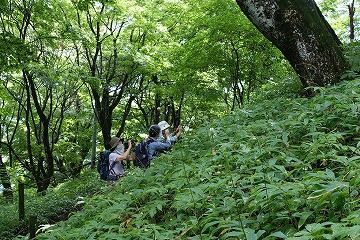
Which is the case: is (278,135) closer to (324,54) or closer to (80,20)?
(324,54)

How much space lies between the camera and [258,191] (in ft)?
7.68

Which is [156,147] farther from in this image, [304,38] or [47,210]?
[47,210]

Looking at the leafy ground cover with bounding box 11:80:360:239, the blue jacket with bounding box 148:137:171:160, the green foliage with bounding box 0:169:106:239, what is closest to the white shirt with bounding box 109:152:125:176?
the blue jacket with bounding box 148:137:171:160

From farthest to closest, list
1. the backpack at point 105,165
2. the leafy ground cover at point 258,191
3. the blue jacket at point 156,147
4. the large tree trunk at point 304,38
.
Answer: the backpack at point 105,165, the blue jacket at point 156,147, the large tree trunk at point 304,38, the leafy ground cover at point 258,191

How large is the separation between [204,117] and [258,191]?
9.37 feet

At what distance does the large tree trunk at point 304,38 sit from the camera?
5434mm

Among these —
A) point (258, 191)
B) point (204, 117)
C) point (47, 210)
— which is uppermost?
point (204, 117)

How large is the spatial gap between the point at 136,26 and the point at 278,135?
39.9ft

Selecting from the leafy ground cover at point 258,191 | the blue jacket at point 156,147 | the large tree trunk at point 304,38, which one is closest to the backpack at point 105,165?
the blue jacket at point 156,147

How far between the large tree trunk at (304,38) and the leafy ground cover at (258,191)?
76 cm

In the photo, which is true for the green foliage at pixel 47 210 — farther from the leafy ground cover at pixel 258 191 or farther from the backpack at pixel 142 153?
the leafy ground cover at pixel 258 191

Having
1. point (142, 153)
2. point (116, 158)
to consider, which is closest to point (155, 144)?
point (142, 153)

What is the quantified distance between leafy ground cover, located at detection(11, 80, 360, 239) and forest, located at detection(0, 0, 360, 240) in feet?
0.04

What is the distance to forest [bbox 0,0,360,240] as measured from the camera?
7.76ft
